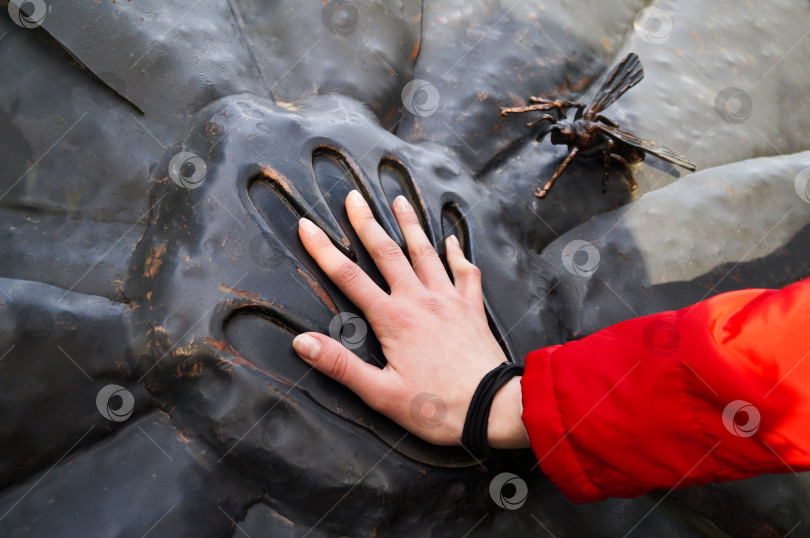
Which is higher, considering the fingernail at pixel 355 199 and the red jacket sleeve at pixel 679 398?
the red jacket sleeve at pixel 679 398

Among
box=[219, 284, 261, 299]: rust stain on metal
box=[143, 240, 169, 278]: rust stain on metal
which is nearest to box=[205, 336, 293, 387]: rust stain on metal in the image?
box=[219, 284, 261, 299]: rust stain on metal

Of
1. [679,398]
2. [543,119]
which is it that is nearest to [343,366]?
[679,398]

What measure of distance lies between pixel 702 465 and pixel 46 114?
1760 mm

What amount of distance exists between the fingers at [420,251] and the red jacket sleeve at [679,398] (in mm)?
327

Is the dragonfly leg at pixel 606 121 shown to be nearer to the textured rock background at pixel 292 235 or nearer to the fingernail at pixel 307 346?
the textured rock background at pixel 292 235

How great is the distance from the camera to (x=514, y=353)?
1.51m

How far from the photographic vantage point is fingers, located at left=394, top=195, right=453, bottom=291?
57.1 inches

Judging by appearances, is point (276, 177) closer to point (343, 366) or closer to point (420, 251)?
point (420, 251)

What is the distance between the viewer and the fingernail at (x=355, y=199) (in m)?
1.45

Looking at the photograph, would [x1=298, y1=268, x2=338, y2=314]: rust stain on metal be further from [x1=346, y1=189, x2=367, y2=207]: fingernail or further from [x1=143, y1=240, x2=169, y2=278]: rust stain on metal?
[x1=143, y1=240, x2=169, y2=278]: rust stain on metal

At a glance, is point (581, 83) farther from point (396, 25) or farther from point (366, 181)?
point (366, 181)

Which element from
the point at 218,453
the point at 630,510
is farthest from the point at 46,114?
the point at 630,510

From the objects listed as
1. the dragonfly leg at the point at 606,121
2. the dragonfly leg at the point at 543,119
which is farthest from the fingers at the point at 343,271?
the dragonfly leg at the point at 606,121

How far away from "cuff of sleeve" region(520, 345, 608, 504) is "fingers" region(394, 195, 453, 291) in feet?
1.15
